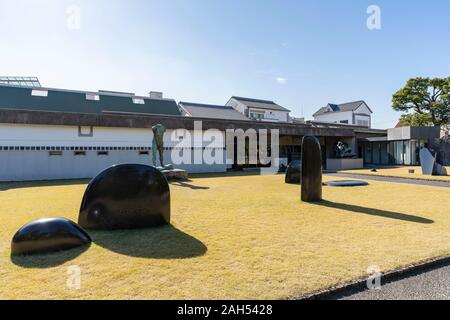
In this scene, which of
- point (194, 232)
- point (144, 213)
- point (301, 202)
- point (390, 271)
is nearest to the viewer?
point (390, 271)

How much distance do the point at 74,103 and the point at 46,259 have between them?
77.4ft

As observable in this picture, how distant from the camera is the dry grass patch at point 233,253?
3.08 meters

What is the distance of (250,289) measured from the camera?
9.96 ft

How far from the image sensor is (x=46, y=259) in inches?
155

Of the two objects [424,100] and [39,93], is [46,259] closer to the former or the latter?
[39,93]

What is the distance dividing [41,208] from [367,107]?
50784 millimetres

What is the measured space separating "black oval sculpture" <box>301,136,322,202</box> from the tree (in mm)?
27895

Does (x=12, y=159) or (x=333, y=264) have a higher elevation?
(x=12, y=159)

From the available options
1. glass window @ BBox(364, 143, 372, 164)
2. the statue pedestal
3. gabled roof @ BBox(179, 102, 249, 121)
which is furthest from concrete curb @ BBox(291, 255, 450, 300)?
glass window @ BBox(364, 143, 372, 164)

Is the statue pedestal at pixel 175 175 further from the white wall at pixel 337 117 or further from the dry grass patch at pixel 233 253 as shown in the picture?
the white wall at pixel 337 117

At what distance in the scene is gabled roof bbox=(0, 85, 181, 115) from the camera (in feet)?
71.8

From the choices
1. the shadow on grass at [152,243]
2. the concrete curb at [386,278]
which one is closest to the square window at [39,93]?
the shadow on grass at [152,243]

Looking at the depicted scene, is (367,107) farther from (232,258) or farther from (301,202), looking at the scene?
(232,258)
